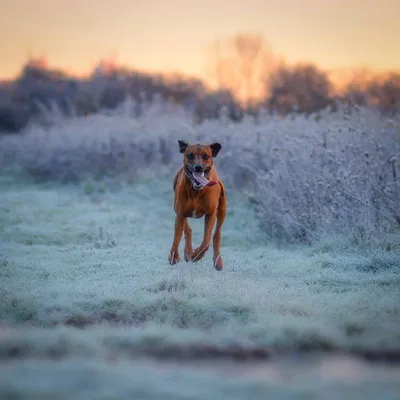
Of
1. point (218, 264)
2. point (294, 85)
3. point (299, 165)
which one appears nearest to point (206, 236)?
point (218, 264)

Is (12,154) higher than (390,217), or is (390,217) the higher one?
(12,154)

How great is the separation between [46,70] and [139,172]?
31.3 m

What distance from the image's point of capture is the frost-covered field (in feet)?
12.2

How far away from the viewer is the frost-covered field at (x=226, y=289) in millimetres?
3723

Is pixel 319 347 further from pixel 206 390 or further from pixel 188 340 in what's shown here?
pixel 206 390

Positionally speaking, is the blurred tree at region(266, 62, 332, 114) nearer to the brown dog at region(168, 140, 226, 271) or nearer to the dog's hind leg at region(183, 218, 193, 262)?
the dog's hind leg at region(183, 218, 193, 262)

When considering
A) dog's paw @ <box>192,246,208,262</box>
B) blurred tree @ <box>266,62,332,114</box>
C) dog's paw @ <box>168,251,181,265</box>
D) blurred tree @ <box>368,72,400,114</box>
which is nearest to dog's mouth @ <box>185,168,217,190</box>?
dog's paw @ <box>192,246,208,262</box>

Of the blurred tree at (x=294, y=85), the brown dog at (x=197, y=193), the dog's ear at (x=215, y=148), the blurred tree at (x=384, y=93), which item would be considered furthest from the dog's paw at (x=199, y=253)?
the blurred tree at (x=294, y=85)

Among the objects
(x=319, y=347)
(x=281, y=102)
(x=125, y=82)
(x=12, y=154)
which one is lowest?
(x=319, y=347)

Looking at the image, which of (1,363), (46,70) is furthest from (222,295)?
(46,70)

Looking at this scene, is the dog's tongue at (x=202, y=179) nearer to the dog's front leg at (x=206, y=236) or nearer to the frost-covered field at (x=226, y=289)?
the dog's front leg at (x=206, y=236)

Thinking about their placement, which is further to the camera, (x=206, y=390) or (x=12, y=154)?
(x=12, y=154)

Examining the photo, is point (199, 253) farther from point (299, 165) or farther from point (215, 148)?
point (299, 165)

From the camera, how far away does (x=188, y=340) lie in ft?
15.0
